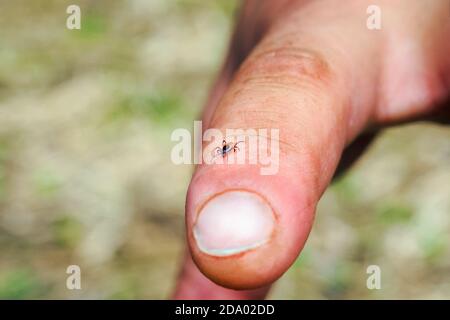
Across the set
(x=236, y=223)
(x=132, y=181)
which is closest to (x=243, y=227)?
(x=236, y=223)

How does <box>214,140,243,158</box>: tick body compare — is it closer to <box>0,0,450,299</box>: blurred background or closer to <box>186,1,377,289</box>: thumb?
<box>186,1,377,289</box>: thumb

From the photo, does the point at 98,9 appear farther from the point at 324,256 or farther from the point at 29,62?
the point at 324,256

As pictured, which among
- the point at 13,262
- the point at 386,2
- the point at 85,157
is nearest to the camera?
the point at 386,2

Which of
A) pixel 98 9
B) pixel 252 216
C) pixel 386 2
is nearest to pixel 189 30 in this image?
pixel 98 9

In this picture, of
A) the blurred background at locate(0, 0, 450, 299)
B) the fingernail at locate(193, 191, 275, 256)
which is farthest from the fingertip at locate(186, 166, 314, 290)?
the blurred background at locate(0, 0, 450, 299)

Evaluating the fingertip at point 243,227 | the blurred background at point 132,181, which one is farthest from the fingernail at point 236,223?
the blurred background at point 132,181

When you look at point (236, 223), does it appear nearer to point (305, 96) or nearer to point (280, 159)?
point (280, 159)

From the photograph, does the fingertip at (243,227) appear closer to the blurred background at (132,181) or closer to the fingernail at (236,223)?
the fingernail at (236,223)
